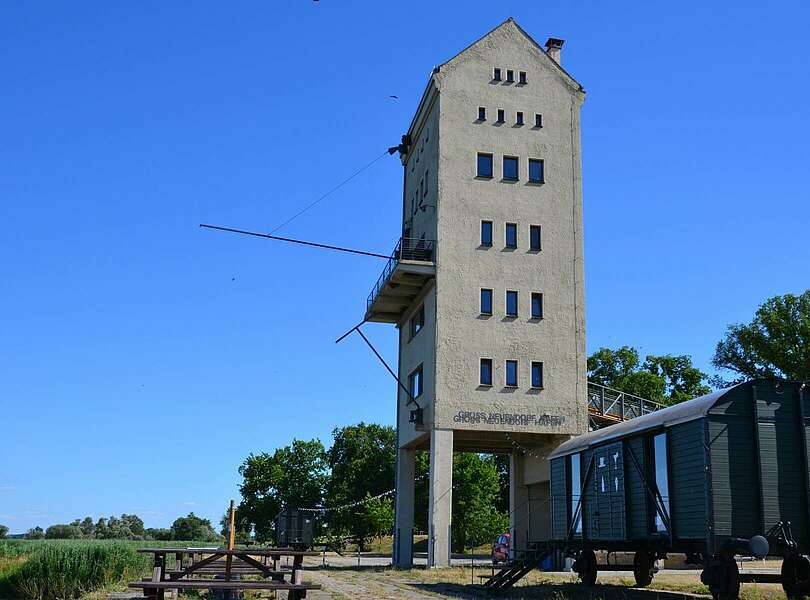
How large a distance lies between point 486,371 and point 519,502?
28.3 feet

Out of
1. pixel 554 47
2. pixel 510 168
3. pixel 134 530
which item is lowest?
pixel 134 530

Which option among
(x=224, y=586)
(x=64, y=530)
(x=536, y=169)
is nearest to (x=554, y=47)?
(x=536, y=169)

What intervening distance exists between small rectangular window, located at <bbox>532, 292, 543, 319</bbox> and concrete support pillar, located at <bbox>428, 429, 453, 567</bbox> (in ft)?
20.5

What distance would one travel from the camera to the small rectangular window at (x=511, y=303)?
37094mm

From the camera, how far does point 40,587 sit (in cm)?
2184

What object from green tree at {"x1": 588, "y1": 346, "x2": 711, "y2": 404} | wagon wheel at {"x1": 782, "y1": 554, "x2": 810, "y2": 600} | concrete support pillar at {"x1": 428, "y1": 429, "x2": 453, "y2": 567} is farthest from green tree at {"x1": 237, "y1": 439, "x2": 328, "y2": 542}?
wagon wheel at {"x1": 782, "y1": 554, "x2": 810, "y2": 600}

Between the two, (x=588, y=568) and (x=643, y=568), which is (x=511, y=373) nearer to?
(x=588, y=568)

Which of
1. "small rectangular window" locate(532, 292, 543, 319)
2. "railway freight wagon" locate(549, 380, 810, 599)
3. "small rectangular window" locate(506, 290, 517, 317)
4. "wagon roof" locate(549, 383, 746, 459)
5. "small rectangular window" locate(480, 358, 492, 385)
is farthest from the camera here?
"small rectangular window" locate(532, 292, 543, 319)

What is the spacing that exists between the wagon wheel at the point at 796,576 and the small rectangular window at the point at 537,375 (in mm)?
19303

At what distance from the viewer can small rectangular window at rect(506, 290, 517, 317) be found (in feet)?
122

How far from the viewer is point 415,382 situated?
130 feet

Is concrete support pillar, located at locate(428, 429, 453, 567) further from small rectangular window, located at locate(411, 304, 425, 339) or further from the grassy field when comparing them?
the grassy field

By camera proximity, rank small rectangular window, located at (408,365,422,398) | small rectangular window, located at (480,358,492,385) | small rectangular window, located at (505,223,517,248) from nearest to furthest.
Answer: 1. small rectangular window, located at (480,358,492,385)
2. small rectangular window, located at (505,223,517,248)
3. small rectangular window, located at (408,365,422,398)

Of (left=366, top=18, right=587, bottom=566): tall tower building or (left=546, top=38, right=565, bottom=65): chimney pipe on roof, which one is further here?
(left=546, top=38, right=565, bottom=65): chimney pipe on roof
